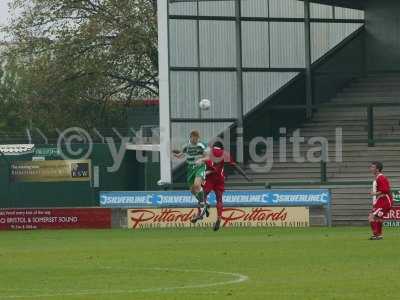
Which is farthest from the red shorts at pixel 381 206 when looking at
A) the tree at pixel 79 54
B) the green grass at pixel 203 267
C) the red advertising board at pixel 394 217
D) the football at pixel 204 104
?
the tree at pixel 79 54

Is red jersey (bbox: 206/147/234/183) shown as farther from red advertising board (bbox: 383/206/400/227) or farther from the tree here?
the tree

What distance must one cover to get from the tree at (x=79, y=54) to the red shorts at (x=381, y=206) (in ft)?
117

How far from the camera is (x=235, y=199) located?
37.4 m

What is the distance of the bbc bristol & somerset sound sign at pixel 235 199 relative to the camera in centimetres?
3709

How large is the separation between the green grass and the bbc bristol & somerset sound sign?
7.14 metres

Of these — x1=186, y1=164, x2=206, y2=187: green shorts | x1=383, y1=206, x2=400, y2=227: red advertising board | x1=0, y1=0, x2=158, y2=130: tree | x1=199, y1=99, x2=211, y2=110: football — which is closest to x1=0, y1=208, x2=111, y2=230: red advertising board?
x1=199, y1=99, x2=211, y2=110: football

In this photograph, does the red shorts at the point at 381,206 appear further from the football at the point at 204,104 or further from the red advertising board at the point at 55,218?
the football at the point at 204,104

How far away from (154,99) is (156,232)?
33002mm

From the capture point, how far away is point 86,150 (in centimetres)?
4809

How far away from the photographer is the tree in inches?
2461

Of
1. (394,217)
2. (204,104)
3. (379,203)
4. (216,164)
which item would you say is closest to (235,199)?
(394,217)

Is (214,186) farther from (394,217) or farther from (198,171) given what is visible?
(394,217)

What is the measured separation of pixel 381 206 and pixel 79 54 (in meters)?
38.3

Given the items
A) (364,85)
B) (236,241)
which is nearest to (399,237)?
(236,241)
